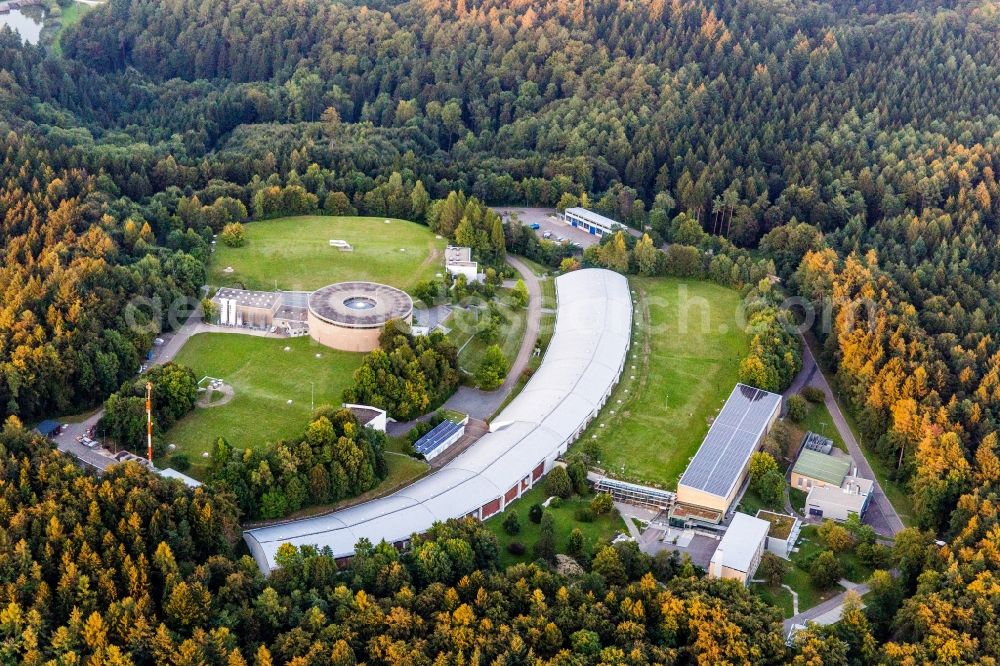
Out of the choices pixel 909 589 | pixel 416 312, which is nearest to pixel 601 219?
pixel 416 312

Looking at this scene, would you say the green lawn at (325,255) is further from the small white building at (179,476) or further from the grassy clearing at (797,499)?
the grassy clearing at (797,499)

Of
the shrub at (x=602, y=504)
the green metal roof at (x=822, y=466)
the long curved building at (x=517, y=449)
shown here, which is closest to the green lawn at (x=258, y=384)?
the long curved building at (x=517, y=449)

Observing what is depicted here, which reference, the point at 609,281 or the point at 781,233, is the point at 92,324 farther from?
the point at 781,233

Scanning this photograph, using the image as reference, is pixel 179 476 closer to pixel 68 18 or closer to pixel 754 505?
pixel 754 505

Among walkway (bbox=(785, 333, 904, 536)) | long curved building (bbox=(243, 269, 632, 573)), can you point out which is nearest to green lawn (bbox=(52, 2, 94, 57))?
long curved building (bbox=(243, 269, 632, 573))

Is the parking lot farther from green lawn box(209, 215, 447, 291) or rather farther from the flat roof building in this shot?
the flat roof building
